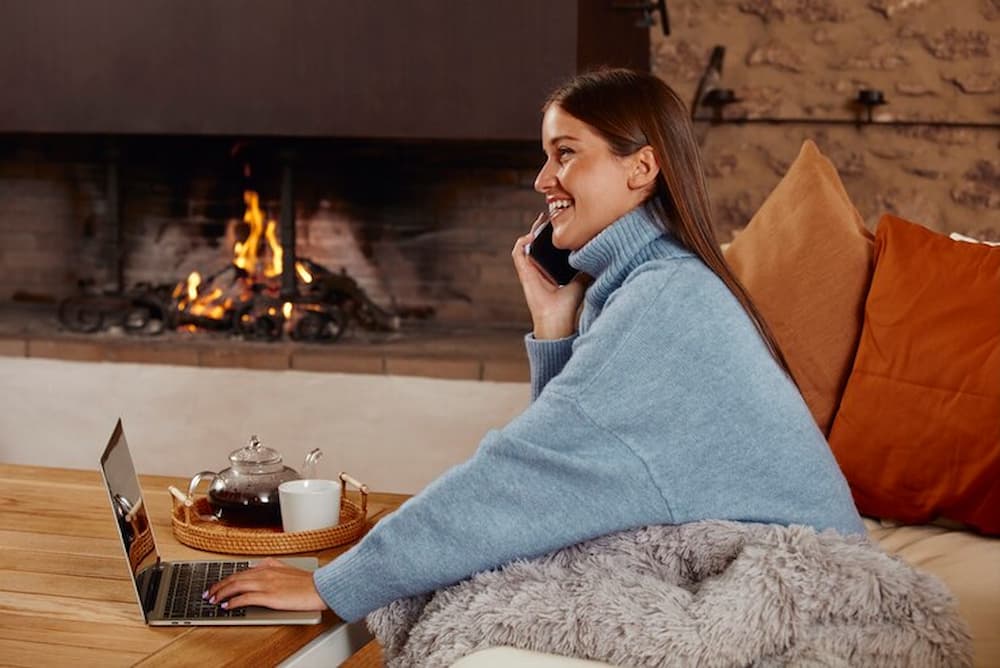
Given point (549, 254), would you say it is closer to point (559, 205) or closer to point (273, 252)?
point (559, 205)

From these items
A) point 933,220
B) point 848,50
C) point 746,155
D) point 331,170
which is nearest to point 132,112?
point 331,170

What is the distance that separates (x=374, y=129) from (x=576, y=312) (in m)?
1.85

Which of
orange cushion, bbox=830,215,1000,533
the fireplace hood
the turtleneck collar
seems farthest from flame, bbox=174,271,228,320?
the turtleneck collar

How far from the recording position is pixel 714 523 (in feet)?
4.67

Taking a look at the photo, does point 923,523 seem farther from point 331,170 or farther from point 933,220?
point 331,170

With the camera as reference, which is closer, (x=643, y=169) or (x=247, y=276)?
(x=643, y=169)

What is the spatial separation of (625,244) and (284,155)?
239 cm

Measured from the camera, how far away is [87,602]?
1.46m

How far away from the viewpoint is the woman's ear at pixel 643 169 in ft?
5.25

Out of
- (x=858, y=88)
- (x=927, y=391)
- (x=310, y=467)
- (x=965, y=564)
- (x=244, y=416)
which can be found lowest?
(x=244, y=416)

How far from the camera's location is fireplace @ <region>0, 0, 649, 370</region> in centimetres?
356

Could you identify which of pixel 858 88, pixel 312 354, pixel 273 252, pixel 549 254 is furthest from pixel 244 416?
pixel 858 88

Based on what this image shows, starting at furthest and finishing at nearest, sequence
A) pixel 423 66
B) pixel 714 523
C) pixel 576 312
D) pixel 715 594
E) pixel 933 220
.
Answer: pixel 933 220 < pixel 423 66 < pixel 576 312 < pixel 714 523 < pixel 715 594

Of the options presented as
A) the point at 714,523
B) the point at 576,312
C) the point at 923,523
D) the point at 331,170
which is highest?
the point at 331,170
